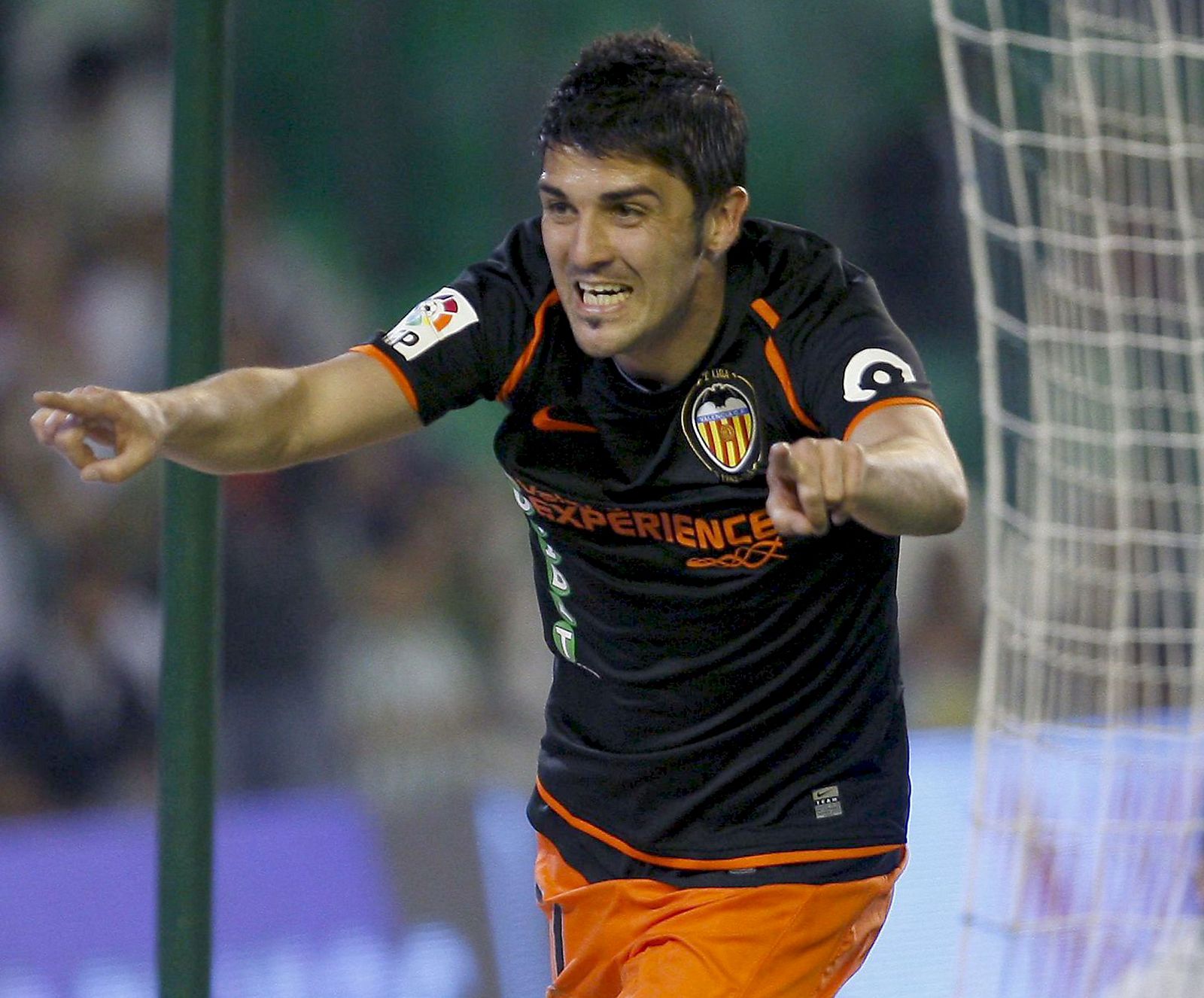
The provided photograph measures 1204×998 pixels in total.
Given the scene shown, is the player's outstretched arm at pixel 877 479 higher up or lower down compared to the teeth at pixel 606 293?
lower down

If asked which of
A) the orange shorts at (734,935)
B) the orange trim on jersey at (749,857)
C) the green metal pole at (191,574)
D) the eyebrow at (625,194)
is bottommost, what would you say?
the orange shorts at (734,935)

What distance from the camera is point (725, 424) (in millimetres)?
2309

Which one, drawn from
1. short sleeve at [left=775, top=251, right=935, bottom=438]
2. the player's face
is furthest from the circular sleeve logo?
the player's face

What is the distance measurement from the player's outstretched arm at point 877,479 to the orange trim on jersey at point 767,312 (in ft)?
0.80

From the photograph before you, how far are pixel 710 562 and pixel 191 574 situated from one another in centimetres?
76

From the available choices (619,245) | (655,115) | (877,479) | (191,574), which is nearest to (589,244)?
(619,245)

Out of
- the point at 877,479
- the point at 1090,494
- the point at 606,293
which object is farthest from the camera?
the point at 1090,494

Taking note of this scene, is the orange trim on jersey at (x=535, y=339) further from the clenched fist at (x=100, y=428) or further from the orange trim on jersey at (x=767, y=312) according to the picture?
the clenched fist at (x=100, y=428)

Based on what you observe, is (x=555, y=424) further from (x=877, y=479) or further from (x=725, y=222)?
(x=877, y=479)

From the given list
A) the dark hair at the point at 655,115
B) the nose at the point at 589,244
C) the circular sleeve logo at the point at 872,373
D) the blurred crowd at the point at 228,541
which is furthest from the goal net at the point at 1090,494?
the blurred crowd at the point at 228,541

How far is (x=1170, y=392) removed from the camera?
14.0 ft

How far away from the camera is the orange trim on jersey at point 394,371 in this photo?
7.78 feet

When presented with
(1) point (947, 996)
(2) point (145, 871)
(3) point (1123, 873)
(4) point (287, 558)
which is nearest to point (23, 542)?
(4) point (287, 558)

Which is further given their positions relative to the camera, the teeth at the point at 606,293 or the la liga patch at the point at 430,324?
the la liga patch at the point at 430,324
